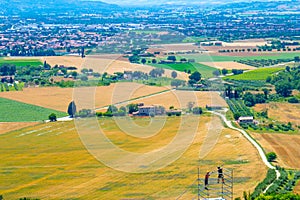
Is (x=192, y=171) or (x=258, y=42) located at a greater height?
(x=258, y=42)

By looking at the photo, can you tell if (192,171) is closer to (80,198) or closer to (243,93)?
(80,198)

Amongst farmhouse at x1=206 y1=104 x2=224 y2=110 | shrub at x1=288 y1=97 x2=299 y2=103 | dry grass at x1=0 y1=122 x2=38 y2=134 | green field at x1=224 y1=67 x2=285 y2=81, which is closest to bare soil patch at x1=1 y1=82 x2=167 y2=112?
dry grass at x1=0 y1=122 x2=38 y2=134

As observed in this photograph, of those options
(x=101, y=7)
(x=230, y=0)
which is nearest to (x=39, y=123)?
(x=101, y=7)

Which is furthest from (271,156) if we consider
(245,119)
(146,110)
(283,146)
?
(146,110)

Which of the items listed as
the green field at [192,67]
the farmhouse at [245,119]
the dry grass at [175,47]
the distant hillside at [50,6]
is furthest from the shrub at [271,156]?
the distant hillside at [50,6]

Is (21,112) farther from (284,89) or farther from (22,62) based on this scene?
(22,62)

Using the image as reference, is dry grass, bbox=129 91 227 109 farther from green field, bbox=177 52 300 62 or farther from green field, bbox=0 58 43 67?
green field, bbox=0 58 43 67
